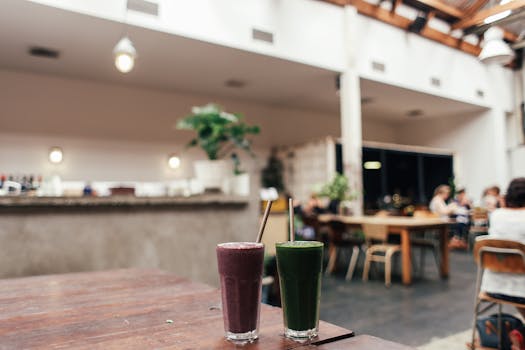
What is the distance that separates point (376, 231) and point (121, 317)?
441cm

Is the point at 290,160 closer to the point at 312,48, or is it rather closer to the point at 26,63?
the point at 312,48

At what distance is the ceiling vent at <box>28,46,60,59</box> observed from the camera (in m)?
5.90

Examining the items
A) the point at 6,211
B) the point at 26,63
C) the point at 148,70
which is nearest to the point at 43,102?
the point at 26,63

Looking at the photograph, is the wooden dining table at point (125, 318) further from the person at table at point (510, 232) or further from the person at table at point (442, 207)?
the person at table at point (442, 207)

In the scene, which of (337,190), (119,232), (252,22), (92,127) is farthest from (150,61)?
(119,232)

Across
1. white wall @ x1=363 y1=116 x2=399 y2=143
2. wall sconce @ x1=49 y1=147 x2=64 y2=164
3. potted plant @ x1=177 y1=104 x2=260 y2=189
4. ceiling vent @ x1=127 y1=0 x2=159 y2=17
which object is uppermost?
ceiling vent @ x1=127 y1=0 x2=159 y2=17

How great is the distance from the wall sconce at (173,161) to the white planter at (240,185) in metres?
4.87

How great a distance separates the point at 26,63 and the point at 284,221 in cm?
472

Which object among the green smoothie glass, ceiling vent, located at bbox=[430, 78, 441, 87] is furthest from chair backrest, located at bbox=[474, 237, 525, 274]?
ceiling vent, located at bbox=[430, 78, 441, 87]

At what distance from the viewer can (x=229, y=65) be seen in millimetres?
6641

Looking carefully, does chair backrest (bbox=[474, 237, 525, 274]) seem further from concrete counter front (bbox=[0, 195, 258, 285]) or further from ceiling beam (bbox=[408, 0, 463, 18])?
ceiling beam (bbox=[408, 0, 463, 18])

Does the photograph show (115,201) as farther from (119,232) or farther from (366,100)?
(366,100)

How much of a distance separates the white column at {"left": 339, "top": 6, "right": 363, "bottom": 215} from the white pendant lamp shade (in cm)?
400

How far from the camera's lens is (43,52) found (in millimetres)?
6066
